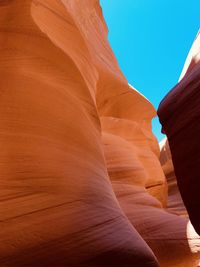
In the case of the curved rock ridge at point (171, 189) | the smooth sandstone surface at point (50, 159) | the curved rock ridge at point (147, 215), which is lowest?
the curved rock ridge at point (171, 189)

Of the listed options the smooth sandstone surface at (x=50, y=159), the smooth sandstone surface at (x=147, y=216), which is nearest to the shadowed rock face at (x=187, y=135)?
the smooth sandstone surface at (x=50, y=159)

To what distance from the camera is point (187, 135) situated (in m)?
2.85

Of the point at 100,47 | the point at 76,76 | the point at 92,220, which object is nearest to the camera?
the point at 92,220

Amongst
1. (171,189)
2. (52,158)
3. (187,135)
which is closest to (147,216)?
(187,135)

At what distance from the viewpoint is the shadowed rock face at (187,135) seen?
2.75 m

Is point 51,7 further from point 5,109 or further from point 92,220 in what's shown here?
point 92,220

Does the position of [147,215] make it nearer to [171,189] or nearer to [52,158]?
[52,158]

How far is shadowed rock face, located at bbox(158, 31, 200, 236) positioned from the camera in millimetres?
2754

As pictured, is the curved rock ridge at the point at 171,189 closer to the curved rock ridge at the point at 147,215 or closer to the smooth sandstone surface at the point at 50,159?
the curved rock ridge at the point at 147,215

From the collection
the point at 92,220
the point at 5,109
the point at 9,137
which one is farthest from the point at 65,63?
the point at 92,220

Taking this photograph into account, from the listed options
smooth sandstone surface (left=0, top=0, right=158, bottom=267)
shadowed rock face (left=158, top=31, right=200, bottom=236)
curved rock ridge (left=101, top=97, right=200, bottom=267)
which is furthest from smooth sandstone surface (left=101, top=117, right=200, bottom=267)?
shadowed rock face (left=158, top=31, right=200, bottom=236)

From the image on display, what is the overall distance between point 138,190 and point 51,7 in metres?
3.58

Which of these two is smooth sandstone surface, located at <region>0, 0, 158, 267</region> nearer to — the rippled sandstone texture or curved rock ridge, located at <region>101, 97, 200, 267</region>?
the rippled sandstone texture

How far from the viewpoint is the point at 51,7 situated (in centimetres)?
348
